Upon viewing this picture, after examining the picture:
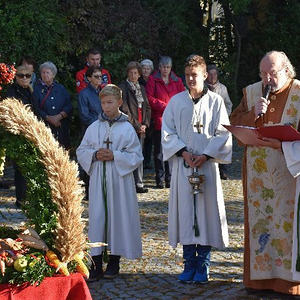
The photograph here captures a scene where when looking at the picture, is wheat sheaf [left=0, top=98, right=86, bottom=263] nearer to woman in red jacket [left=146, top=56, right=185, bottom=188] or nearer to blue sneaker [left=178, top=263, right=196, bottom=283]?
blue sneaker [left=178, top=263, right=196, bottom=283]

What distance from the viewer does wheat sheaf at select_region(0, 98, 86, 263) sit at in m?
4.53

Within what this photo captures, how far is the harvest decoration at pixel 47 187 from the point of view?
4.54 m

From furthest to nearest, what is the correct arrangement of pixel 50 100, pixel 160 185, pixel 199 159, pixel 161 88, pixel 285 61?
1. pixel 160 185
2. pixel 161 88
3. pixel 50 100
4. pixel 199 159
5. pixel 285 61

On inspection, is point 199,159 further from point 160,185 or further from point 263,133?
point 160,185

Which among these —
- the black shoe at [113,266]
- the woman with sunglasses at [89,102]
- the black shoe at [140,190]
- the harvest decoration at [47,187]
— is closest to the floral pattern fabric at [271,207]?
the black shoe at [113,266]

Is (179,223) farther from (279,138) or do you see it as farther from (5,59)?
(5,59)

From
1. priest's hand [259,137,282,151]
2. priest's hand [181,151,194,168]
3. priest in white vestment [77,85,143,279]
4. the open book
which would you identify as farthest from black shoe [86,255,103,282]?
priest's hand [259,137,282,151]

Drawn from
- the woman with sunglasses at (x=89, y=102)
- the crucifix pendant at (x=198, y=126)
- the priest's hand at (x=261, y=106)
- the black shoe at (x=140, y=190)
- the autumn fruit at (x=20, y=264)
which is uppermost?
the woman with sunglasses at (x=89, y=102)

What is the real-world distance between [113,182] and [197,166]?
0.88 metres

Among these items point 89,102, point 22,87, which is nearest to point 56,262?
point 22,87

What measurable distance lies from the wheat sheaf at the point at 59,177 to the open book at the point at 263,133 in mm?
2196

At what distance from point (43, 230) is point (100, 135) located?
3562 mm

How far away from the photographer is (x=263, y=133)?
6629 millimetres

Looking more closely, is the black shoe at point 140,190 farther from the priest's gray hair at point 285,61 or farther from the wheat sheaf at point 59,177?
the wheat sheaf at point 59,177
